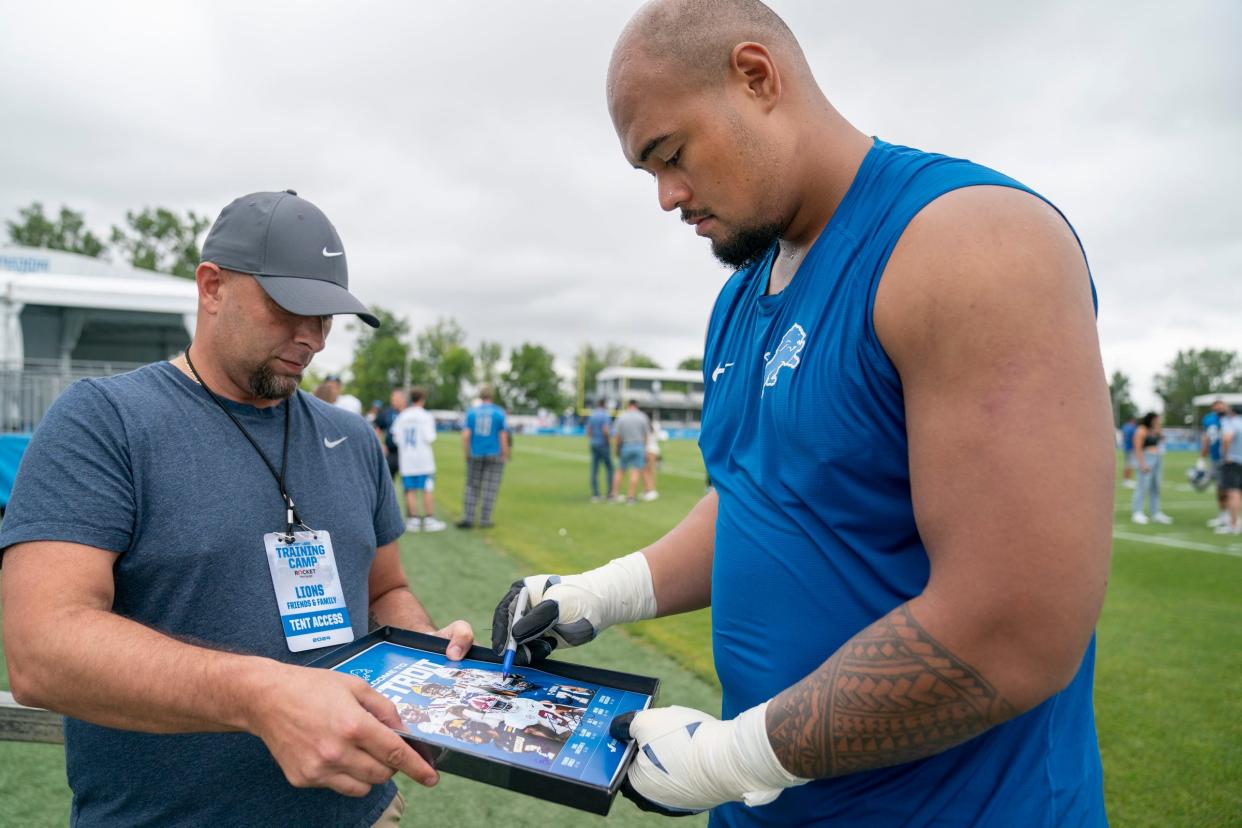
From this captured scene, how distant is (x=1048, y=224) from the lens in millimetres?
1101

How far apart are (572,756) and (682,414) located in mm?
72123

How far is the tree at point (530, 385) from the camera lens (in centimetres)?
10050

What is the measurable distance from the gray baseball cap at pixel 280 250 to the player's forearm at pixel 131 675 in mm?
887

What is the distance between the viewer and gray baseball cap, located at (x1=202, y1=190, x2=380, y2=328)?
1.96m

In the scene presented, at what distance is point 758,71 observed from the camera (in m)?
1.45

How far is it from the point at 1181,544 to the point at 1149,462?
3596 millimetres

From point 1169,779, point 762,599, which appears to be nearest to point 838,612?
point 762,599

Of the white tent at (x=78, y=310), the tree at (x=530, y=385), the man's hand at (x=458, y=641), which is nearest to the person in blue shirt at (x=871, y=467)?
the man's hand at (x=458, y=641)

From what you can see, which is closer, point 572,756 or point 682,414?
point 572,756

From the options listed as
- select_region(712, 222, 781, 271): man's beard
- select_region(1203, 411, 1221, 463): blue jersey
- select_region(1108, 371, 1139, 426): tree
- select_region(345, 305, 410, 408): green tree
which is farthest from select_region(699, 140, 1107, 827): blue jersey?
select_region(1108, 371, 1139, 426): tree

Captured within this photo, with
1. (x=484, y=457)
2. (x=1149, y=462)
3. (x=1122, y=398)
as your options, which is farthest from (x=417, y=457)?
(x=1122, y=398)

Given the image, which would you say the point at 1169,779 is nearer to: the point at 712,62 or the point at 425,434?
the point at 712,62

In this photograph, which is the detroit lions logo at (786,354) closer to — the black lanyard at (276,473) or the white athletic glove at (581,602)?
the white athletic glove at (581,602)

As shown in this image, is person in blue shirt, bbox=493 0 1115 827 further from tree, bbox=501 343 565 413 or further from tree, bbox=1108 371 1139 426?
tree, bbox=1108 371 1139 426
